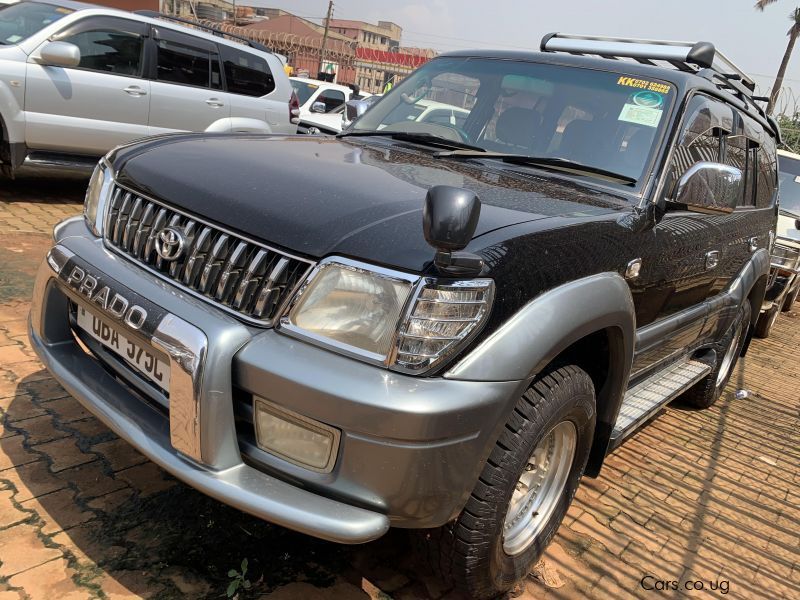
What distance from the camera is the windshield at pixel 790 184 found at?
9.21 m

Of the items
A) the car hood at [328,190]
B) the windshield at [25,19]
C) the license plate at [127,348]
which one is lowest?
the license plate at [127,348]

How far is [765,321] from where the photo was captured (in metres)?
7.71

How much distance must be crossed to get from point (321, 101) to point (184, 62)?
16.9 feet

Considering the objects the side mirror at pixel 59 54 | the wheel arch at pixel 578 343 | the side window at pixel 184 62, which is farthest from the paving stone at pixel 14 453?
the side window at pixel 184 62

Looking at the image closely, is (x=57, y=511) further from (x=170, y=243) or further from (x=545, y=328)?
(x=545, y=328)

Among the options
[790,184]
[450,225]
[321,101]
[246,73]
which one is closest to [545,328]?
[450,225]

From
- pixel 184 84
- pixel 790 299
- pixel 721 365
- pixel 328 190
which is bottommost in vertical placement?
pixel 790 299

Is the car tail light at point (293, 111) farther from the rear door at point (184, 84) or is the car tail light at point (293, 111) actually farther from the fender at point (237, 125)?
the rear door at point (184, 84)

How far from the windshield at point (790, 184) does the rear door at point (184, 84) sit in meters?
7.59

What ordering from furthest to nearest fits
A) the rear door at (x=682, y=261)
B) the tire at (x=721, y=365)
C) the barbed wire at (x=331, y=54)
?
the barbed wire at (x=331, y=54), the tire at (x=721, y=365), the rear door at (x=682, y=261)

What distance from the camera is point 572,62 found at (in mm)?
3326

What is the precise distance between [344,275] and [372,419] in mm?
401

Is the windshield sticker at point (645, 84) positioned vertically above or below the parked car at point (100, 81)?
above

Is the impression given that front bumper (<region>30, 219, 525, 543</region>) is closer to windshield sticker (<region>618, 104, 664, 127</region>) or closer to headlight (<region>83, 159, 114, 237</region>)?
headlight (<region>83, 159, 114, 237</region>)
